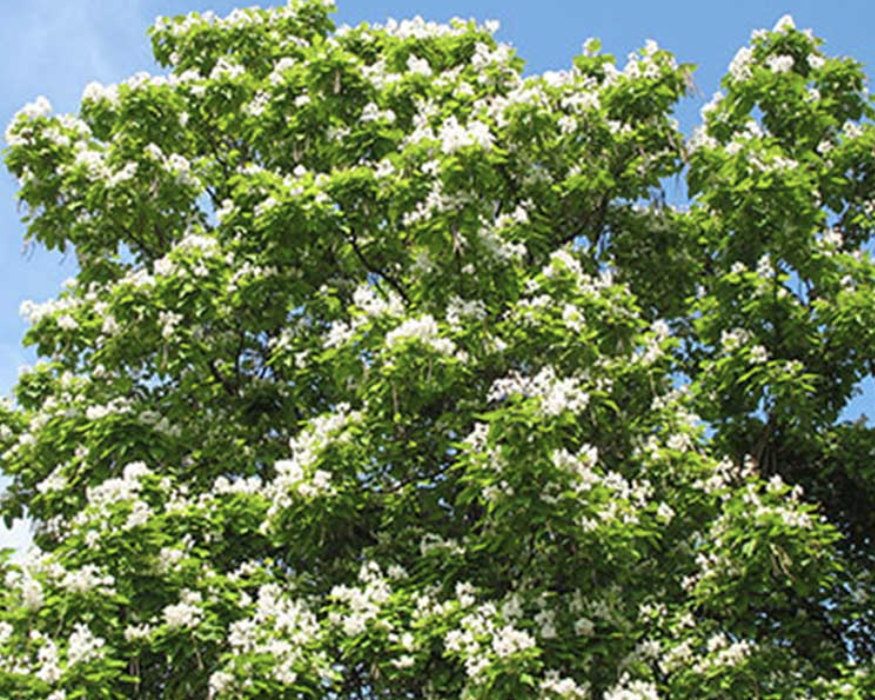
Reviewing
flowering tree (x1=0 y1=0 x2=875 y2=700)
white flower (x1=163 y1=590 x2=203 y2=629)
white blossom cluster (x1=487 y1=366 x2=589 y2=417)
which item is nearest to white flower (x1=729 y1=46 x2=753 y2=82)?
flowering tree (x1=0 y1=0 x2=875 y2=700)

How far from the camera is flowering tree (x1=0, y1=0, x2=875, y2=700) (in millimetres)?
9992

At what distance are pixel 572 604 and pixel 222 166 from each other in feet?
30.4

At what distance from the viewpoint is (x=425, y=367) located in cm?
1066

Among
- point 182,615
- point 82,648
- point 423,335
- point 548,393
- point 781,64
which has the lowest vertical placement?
point 82,648

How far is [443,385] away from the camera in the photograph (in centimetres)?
1060

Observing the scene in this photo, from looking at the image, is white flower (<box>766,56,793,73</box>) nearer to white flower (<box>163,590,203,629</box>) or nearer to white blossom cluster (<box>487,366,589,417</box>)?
white blossom cluster (<box>487,366,589,417</box>)

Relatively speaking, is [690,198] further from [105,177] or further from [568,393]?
[105,177]

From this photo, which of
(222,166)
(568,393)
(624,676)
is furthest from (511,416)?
(222,166)

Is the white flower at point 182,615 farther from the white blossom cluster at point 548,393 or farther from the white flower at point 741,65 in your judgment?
the white flower at point 741,65

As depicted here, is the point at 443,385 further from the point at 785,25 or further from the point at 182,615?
the point at 785,25

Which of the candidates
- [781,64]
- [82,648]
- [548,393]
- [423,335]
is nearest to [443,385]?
[423,335]

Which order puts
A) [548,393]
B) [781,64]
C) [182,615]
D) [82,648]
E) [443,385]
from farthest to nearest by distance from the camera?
[781,64]
[443,385]
[548,393]
[182,615]
[82,648]

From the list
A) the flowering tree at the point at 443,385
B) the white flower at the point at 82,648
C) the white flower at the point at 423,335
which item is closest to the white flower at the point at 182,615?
the flowering tree at the point at 443,385

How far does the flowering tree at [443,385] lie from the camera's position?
999 centimetres
